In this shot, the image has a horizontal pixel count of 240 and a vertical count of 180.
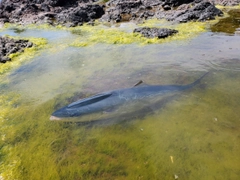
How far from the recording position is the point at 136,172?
287 cm

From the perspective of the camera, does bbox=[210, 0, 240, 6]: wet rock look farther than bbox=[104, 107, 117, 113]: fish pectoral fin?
Yes

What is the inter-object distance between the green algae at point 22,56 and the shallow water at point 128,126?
1.88 ft

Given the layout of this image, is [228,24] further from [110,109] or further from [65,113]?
[65,113]

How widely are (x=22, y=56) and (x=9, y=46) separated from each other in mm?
993

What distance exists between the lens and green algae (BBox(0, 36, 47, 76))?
6449mm

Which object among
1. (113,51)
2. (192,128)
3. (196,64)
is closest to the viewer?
(192,128)

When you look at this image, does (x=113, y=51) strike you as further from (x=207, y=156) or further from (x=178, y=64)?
(x=207, y=156)

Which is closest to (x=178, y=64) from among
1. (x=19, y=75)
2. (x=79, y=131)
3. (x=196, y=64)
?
(x=196, y=64)

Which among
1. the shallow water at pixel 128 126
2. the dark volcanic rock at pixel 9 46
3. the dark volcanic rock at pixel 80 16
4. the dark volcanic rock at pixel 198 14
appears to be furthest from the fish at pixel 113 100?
the dark volcanic rock at pixel 80 16

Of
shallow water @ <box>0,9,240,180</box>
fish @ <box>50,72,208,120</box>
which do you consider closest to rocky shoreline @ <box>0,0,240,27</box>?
shallow water @ <box>0,9,240,180</box>

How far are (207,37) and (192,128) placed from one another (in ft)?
17.5

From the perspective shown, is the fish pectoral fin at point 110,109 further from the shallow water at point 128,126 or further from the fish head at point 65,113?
the fish head at point 65,113

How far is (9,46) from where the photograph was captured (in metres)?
7.76

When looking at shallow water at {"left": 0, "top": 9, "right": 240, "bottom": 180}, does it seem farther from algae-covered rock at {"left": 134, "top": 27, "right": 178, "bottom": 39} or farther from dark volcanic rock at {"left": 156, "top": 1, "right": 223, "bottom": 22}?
dark volcanic rock at {"left": 156, "top": 1, "right": 223, "bottom": 22}
